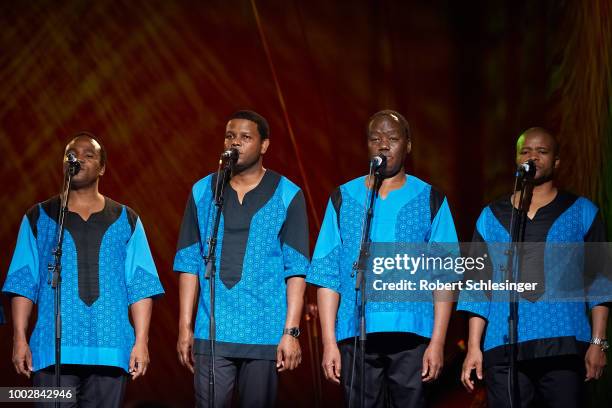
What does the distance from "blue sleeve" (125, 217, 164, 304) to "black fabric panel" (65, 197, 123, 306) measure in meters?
0.16

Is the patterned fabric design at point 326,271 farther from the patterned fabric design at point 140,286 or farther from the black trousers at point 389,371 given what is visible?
the patterned fabric design at point 140,286

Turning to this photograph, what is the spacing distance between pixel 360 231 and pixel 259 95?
2514mm

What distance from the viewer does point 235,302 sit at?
469 centimetres

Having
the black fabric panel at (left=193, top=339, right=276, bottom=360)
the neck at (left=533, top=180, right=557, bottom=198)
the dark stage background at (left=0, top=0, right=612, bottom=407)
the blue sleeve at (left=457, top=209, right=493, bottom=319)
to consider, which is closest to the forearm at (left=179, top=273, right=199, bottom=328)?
the black fabric panel at (left=193, top=339, right=276, bottom=360)

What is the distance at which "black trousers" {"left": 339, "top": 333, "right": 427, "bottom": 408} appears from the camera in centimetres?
436

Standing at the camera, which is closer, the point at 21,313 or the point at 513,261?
the point at 513,261

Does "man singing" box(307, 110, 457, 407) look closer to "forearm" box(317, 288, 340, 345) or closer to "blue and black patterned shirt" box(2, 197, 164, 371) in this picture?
"forearm" box(317, 288, 340, 345)

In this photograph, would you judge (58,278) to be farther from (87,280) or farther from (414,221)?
Result: (414,221)

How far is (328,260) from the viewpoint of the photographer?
4.59 metres

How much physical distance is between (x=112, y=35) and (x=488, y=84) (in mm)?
2647

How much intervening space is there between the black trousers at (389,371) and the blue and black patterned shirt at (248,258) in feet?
1.48

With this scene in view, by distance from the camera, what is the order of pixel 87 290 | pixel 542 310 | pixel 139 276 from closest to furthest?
pixel 542 310
pixel 87 290
pixel 139 276

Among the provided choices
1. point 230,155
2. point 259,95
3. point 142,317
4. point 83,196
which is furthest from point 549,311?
point 259,95

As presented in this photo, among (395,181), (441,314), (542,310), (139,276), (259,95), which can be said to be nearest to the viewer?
(441,314)
